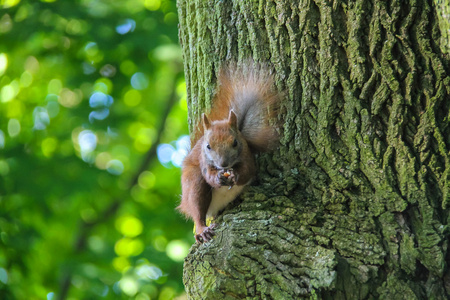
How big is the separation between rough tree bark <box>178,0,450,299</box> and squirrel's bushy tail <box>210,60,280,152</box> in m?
0.08

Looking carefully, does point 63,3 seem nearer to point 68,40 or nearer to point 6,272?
point 68,40

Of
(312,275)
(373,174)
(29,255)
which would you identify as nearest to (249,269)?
(312,275)

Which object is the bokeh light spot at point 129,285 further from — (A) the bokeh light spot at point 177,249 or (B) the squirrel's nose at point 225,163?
(B) the squirrel's nose at point 225,163

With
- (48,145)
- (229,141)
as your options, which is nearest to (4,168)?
(48,145)

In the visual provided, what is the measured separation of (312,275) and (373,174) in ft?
1.81

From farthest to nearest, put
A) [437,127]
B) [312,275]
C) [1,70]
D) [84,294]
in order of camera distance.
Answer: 1. [1,70]
2. [84,294]
3. [437,127]
4. [312,275]

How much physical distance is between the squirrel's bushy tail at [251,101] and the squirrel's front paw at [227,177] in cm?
19

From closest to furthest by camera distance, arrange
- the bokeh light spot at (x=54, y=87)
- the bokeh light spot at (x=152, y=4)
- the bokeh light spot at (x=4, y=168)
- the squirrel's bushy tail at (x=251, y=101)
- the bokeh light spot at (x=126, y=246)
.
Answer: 1. the squirrel's bushy tail at (x=251, y=101)
2. the bokeh light spot at (x=152, y=4)
3. the bokeh light spot at (x=4, y=168)
4. the bokeh light spot at (x=126, y=246)
5. the bokeh light spot at (x=54, y=87)

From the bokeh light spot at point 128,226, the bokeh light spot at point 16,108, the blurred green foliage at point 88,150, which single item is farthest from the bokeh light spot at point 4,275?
the bokeh light spot at point 16,108

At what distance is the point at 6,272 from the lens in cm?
523

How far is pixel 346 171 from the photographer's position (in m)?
2.25

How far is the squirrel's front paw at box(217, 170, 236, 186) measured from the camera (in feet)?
8.74

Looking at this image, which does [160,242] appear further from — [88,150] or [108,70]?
[108,70]

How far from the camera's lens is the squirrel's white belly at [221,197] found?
271 centimetres
